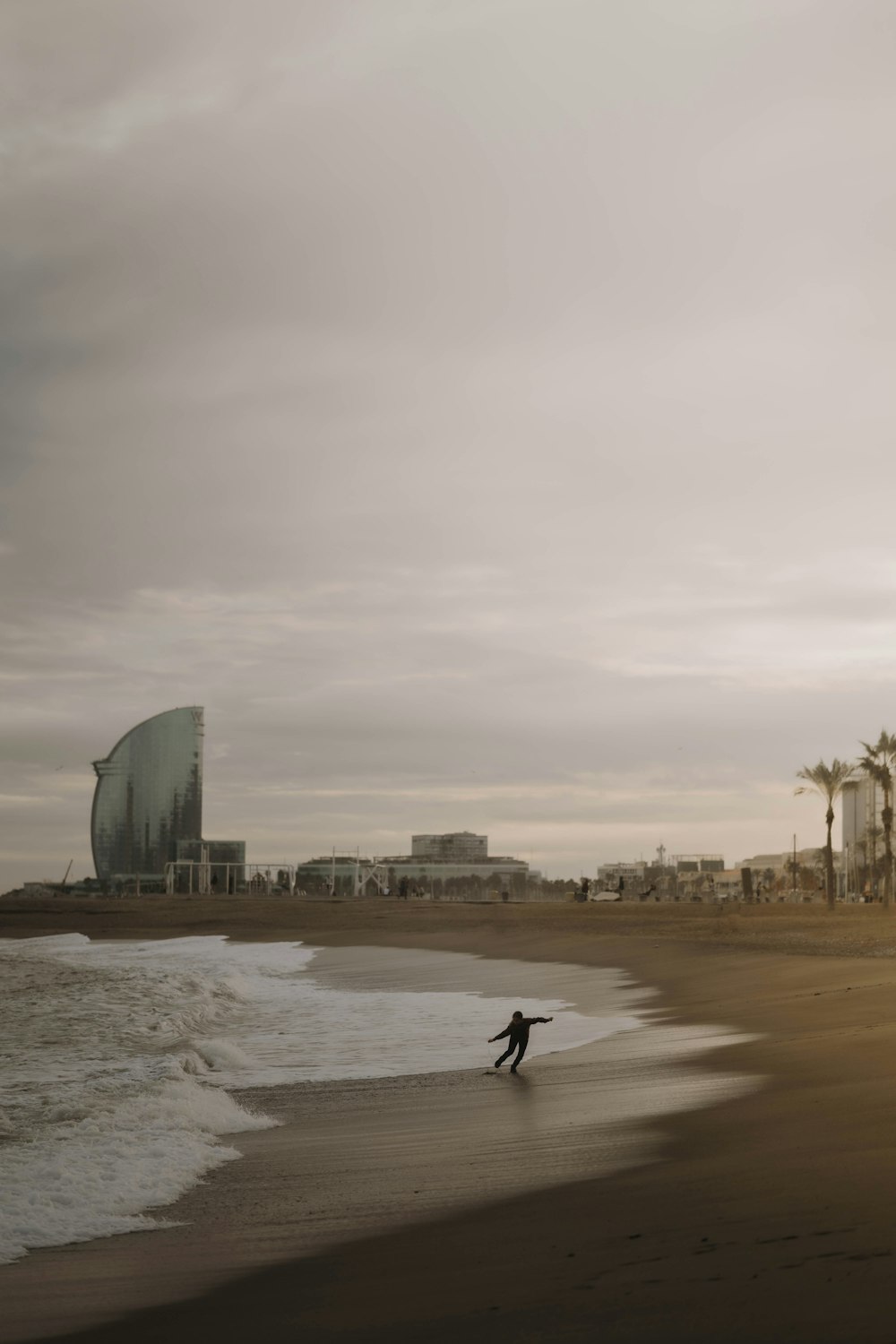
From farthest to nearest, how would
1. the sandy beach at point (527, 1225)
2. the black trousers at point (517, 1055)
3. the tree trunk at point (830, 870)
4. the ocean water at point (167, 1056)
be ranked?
1. the tree trunk at point (830, 870)
2. the black trousers at point (517, 1055)
3. the ocean water at point (167, 1056)
4. the sandy beach at point (527, 1225)

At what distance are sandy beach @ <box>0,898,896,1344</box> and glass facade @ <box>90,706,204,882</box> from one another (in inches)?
5574

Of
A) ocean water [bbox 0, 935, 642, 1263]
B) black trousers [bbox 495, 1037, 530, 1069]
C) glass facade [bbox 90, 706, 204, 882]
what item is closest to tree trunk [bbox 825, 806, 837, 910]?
ocean water [bbox 0, 935, 642, 1263]

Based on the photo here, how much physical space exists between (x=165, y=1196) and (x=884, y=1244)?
15.0 feet

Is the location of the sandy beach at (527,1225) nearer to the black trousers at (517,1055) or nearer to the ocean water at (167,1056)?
the black trousers at (517,1055)

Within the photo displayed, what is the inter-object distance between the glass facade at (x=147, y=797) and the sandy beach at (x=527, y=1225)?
14158 cm

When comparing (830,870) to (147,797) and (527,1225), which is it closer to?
(527,1225)

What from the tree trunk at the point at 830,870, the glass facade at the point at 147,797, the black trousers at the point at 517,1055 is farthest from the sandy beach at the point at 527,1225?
the glass facade at the point at 147,797

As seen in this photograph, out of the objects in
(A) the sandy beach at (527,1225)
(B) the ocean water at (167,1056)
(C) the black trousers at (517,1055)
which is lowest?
(B) the ocean water at (167,1056)

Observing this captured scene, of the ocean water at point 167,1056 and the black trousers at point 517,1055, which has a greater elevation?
the black trousers at point 517,1055

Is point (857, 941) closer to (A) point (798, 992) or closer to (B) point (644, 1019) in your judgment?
(A) point (798, 992)

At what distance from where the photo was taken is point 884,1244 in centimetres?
513

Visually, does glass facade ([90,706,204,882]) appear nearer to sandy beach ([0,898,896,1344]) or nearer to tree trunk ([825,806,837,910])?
tree trunk ([825,806,837,910])

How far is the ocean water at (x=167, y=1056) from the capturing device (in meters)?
7.89

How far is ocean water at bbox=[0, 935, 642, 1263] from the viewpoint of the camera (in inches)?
311
